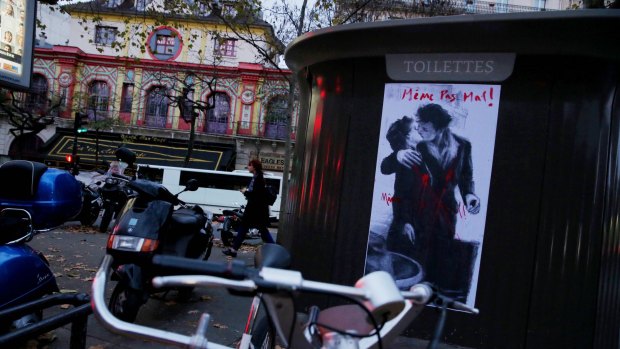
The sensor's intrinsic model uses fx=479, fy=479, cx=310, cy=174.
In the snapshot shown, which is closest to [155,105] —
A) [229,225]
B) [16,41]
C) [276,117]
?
[276,117]

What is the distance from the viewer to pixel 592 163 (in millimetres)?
3652

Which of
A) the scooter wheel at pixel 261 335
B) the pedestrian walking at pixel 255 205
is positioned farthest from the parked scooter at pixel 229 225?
the scooter wheel at pixel 261 335

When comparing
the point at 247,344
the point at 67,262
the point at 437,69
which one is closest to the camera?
the point at 247,344

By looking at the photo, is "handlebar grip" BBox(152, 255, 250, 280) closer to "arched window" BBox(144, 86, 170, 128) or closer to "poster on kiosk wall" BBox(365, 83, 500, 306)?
"poster on kiosk wall" BBox(365, 83, 500, 306)

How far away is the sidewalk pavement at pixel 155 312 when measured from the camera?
3912mm

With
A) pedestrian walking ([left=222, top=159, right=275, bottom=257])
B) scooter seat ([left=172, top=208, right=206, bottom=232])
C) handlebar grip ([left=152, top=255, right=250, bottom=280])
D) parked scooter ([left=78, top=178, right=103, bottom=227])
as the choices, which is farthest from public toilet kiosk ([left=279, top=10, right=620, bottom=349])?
parked scooter ([left=78, top=178, right=103, bottom=227])

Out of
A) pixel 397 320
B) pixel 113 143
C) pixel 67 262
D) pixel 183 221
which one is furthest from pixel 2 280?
pixel 113 143

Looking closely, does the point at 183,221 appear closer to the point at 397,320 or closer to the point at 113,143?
the point at 397,320

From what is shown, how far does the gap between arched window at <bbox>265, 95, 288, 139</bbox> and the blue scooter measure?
69.7 ft

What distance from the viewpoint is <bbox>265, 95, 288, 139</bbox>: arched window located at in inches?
1059

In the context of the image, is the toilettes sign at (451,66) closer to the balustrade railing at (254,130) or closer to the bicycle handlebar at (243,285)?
the bicycle handlebar at (243,285)

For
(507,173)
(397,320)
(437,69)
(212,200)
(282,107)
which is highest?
(282,107)

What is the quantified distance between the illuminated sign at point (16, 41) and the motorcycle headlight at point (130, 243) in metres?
1.95

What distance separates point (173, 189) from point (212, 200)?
179cm
